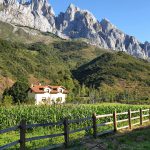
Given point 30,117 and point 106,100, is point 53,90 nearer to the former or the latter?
point 106,100

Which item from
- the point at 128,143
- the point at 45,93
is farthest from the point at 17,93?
the point at 128,143

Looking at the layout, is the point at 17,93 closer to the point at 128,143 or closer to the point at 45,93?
the point at 45,93

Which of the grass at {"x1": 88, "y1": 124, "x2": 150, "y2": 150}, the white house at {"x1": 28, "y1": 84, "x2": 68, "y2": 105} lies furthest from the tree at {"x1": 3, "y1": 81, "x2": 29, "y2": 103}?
the grass at {"x1": 88, "y1": 124, "x2": 150, "y2": 150}

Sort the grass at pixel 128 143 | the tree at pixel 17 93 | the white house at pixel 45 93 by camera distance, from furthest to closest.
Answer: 1. the white house at pixel 45 93
2. the tree at pixel 17 93
3. the grass at pixel 128 143

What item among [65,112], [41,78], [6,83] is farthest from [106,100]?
[65,112]

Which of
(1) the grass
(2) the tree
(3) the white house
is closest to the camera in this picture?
(1) the grass

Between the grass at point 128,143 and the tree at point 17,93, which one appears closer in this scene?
the grass at point 128,143

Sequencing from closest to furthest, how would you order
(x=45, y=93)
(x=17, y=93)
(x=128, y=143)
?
1. (x=128, y=143)
2. (x=17, y=93)
3. (x=45, y=93)

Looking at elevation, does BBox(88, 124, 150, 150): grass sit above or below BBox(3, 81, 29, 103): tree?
below

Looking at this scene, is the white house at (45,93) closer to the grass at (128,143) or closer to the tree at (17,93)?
the tree at (17,93)

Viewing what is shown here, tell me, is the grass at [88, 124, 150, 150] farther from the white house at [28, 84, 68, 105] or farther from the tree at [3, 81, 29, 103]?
the white house at [28, 84, 68, 105]

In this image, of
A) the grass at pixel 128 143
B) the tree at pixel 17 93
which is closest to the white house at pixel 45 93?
the tree at pixel 17 93

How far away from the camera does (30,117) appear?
107 feet

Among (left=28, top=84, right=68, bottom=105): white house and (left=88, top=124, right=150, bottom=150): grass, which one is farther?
(left=28, top=84, right=68, bottom=105): white house
